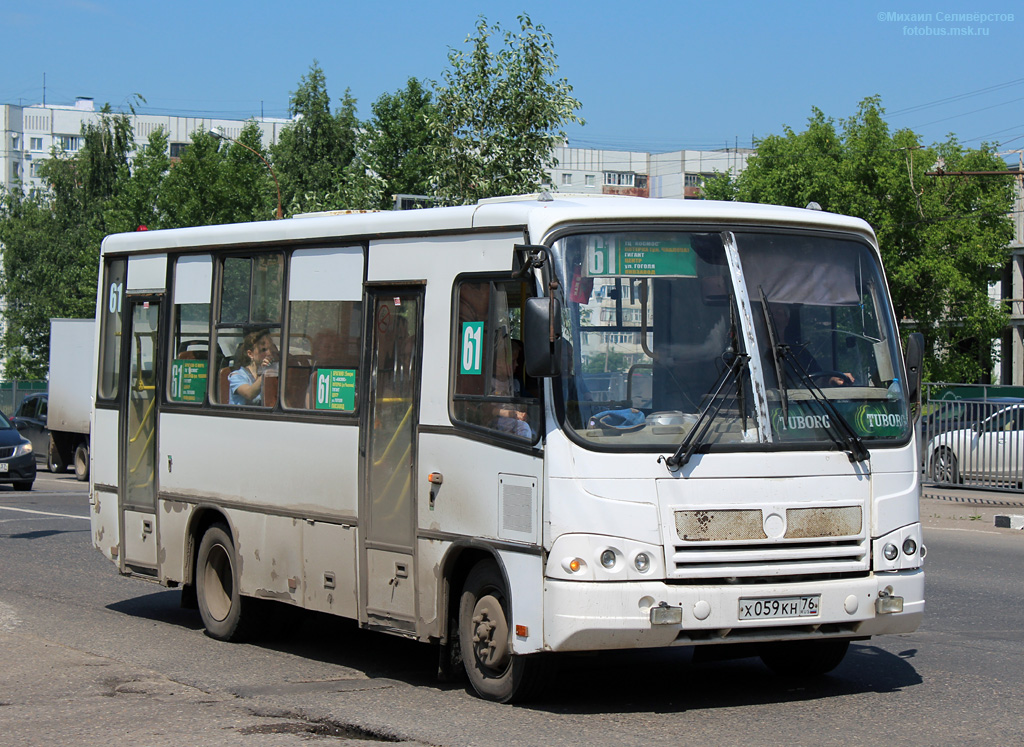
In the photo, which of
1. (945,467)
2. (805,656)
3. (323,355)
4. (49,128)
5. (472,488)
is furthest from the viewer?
(49,128)

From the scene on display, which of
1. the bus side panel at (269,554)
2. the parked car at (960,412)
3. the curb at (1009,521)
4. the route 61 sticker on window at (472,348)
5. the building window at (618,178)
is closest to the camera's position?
the route 61 sticker on window at (472,348)

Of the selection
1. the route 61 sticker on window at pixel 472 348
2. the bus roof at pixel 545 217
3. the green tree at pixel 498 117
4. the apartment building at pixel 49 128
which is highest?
the apartment building at pixel 49 128

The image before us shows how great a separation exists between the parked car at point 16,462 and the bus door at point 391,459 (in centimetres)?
2003

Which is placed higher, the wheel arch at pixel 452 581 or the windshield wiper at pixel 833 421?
the windshield wiper at pixel 833 421

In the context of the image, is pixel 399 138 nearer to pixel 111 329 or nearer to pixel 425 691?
pixel 111 329

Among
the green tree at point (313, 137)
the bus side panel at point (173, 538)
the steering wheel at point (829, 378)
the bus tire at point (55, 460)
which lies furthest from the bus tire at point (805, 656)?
the green tree at point (313, 137)

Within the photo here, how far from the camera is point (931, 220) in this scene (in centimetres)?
5609

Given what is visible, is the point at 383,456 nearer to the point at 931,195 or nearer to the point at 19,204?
the point at 931,195

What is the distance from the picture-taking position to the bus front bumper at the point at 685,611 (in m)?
6.76

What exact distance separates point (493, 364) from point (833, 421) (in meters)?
1.88

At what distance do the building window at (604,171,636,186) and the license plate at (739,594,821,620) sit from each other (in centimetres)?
11751

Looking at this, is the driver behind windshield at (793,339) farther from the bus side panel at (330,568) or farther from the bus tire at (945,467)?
the bus tire at (945,467)

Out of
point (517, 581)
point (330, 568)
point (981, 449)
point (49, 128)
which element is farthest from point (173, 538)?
point (49, 128)

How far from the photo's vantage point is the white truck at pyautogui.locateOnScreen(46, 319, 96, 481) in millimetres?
30750
